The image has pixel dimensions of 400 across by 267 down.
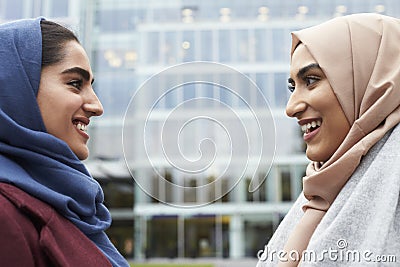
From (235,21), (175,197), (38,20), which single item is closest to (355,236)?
(38,20)

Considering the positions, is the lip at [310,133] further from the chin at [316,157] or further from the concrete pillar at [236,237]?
the concrete pillar at [236,237]

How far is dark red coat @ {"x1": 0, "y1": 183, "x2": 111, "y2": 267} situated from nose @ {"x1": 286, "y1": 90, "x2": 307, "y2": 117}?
2.30 feet

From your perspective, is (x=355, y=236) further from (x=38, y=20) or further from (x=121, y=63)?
(x=121, y=63)

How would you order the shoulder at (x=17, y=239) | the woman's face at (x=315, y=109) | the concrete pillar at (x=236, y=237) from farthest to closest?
the concrete pillar at (x=236, y=237) < the woman's face at (x=315, y=109) < the shoulder at (x=17, y=239)

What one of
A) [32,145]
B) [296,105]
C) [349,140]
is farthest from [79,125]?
[349,140]

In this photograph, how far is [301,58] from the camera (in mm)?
1568

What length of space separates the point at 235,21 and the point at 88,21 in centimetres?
463

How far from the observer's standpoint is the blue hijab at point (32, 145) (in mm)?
1367

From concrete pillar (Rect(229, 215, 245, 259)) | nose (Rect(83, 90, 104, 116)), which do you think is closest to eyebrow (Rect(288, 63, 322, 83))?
nose (Rect(83, 90, 104, 116))

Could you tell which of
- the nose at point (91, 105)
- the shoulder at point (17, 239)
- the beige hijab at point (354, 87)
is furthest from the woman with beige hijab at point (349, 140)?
the shoulder at point (17, 239)

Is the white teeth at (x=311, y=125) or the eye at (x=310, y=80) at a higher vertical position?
the eye at (x=310, y=80)

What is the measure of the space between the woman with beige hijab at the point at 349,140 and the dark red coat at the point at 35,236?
1.97 ft

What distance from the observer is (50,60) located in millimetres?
1477

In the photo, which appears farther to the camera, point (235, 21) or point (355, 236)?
point (235, 21)
